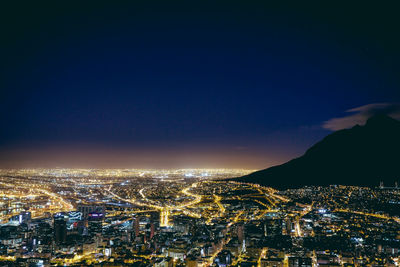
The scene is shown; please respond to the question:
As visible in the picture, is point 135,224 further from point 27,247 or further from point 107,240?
point 27,247

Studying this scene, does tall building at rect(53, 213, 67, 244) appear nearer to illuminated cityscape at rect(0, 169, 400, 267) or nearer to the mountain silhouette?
illuminated cityscape at rect(0, 169, 400, 267)

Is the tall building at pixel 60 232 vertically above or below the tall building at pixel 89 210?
below

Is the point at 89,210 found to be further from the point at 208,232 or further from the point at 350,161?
the point at 350,161

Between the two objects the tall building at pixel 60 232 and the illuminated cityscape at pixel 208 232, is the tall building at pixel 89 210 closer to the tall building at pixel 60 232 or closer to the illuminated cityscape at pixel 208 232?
the illuminated cityscape at pixel 208 232

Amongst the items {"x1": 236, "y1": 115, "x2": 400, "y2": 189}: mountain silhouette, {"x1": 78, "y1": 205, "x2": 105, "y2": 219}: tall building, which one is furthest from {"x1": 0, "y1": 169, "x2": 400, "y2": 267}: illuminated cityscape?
{"x1": 236, "y1": 115, "x2": 400, "y2": 189}: mountain silhouette

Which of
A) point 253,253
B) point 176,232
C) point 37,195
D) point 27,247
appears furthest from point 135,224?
point 37,195

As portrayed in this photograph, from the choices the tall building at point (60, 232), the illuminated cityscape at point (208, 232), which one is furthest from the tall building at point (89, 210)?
the tall building at point (60, 232)

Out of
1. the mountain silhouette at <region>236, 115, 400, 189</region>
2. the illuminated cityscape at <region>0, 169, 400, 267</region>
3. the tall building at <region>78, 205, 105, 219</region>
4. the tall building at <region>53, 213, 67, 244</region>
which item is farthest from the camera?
the mountain silhouette at <region>236, 115, 400, 189</region>
